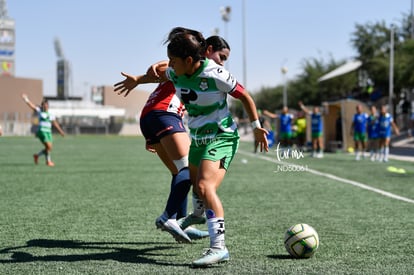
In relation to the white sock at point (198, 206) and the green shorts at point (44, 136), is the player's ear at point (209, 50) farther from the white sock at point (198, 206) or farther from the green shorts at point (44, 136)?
the green shorts at point (44, 136)

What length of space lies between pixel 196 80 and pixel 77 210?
153 inches

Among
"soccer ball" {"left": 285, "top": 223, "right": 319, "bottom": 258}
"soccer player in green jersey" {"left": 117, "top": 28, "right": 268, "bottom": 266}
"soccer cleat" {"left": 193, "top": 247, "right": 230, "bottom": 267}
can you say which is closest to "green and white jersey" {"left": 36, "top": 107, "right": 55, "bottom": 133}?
"soccer player in green jersey" {"left": 117, "top": 28, "right": 268, "bottom": 266}

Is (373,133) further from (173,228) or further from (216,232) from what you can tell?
(216,232)

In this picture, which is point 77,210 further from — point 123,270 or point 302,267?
point 302,267

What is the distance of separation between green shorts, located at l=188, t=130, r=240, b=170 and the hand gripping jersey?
0.95 m

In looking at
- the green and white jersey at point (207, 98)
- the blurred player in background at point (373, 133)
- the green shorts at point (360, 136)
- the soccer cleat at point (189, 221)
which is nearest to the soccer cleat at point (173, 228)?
the soccer cleat at point (189, 221)

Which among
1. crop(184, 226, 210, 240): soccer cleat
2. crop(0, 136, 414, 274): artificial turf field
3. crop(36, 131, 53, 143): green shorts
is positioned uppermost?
crop(36, 131, 53, 143): green shorts

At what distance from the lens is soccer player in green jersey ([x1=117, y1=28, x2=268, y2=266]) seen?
4.92 metres

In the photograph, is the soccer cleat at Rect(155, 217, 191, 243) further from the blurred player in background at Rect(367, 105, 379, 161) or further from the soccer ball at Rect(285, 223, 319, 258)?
the blurred player in background at Rect(367, 105, 379, 161)

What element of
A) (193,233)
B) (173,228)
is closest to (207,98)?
(173,228)

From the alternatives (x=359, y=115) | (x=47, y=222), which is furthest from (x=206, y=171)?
(x=359, y=115)

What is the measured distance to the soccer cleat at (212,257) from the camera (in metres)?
4.70

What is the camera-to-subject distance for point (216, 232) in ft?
16.0

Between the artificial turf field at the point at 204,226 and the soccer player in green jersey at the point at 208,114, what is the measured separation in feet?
1.53
